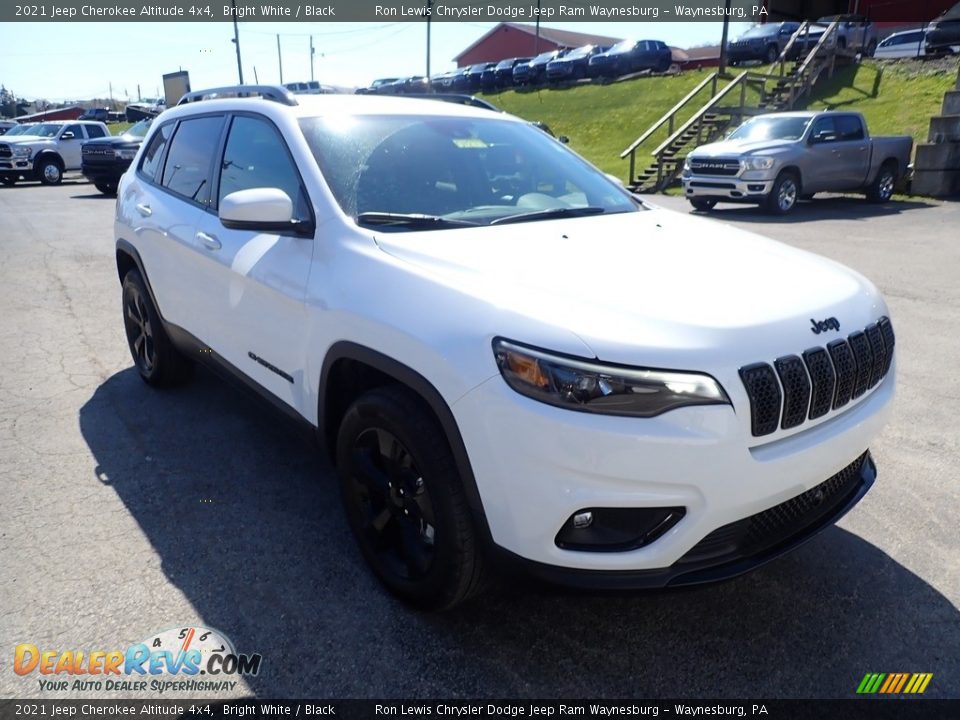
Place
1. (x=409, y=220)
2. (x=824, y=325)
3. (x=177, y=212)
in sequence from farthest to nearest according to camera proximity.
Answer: (x=177, y=212) → (x=409, y=220) → (x=824, y=325)

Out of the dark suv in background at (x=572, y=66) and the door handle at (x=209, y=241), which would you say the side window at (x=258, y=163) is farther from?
the dark suv in background at (x=572, y=66)

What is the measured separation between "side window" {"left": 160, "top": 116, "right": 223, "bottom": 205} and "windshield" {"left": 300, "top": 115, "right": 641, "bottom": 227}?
995 millimetres

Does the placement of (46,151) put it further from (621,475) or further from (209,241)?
(621,475)

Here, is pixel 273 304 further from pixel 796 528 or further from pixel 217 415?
pixel 796 528

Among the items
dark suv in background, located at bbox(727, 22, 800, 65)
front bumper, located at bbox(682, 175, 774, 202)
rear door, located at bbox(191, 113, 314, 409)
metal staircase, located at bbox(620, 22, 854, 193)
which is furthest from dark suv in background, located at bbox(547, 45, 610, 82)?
rear door, located at bbox(191, 113, 314, 409)

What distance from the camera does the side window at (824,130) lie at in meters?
13.6

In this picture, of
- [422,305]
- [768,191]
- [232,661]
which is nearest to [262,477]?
[232,661]

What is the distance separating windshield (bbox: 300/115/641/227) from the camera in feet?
9.81

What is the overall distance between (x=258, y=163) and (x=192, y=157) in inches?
37.9

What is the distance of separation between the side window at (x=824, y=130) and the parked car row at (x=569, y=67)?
63.4ft

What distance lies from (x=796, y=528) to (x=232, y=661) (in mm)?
1913

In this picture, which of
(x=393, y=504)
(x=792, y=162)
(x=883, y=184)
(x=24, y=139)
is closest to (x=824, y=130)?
(x=792, y=162)

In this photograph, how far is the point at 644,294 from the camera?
2.25m

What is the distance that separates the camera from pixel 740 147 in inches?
528
